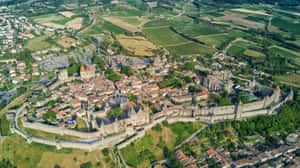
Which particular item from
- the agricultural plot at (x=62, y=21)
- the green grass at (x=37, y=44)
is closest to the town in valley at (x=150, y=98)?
the green grass at (x=37, y=44)

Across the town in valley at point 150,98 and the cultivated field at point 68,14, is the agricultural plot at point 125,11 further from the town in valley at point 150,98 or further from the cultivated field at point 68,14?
the town in valley at point 150,98

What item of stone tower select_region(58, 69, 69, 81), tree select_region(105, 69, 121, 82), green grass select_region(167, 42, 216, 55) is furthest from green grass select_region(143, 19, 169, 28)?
stone tower select_region(58, 69, 69, 81)

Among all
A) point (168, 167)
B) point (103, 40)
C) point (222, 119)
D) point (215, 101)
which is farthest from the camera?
point (103, 40)

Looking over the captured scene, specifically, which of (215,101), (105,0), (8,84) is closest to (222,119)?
(215,101)

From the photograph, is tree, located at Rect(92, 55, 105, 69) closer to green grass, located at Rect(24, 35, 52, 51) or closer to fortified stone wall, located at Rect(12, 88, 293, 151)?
green grass, located at Rect(24, 35, 52, 51)

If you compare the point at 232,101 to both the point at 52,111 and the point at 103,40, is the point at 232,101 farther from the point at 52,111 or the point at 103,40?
the point at 103,40
